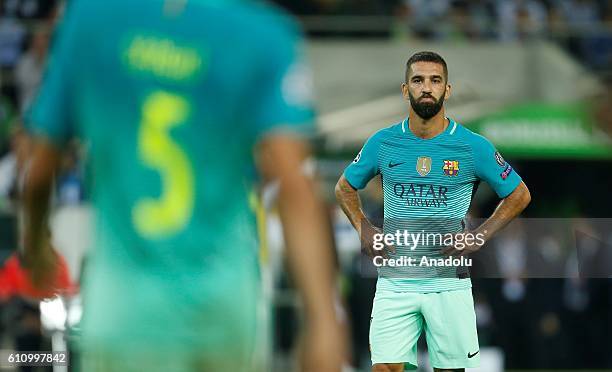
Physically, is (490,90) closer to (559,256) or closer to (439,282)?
(559,256)

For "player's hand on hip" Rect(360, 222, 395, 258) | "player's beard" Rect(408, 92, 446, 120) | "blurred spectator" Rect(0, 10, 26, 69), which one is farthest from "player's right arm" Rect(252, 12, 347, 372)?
"blurred spectator" Rect(0, 10, 26, 69)

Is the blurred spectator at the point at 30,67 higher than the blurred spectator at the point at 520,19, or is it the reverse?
the blurred spectator at the point at 520,19

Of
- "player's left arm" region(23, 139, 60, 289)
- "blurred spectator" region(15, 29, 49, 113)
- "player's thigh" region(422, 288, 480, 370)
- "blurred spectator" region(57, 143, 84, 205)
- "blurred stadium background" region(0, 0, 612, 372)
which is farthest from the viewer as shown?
"blurred spectator" region(15, 29, 49, 113)

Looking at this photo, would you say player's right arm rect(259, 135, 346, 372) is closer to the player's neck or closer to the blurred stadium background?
the player's neck

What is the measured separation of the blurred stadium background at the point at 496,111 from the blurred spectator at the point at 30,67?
2 cm

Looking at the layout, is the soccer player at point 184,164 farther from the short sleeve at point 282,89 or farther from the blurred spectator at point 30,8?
the blurred spectator at point 30,8

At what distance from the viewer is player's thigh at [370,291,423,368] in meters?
6.51

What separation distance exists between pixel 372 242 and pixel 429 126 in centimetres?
58

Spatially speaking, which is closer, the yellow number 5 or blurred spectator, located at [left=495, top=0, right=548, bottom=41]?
the yellow number 5

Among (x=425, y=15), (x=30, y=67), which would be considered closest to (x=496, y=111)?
(x=425, y=15)

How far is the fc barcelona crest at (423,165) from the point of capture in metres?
6.01

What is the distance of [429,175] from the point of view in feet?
19.9

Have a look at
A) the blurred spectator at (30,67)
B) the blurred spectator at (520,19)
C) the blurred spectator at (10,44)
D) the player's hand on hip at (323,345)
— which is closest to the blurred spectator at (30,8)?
the blurred spectator at (10,44)

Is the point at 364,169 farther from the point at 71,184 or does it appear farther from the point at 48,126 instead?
the point at 71,184
